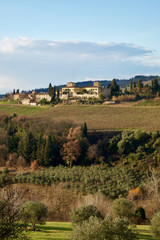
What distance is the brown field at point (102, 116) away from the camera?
2266 inches

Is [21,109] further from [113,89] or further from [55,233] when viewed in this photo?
[55,233]

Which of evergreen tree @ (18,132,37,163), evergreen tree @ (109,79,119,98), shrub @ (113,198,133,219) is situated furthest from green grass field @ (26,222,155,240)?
evergreen tree @ (109,79,119,98)

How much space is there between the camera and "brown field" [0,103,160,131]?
5756 centimetres

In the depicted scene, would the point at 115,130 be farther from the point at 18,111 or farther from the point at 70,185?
the point at 18,111

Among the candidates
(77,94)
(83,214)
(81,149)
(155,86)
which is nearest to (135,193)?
(81,149)

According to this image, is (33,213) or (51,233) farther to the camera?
(33,213)

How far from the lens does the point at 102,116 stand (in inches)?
2574

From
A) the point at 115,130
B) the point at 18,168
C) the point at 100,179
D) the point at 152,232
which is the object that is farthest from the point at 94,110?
the point at 152,232

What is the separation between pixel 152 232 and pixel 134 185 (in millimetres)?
19453

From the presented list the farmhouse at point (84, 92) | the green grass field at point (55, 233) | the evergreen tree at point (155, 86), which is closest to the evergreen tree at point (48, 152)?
the green grass field at point (55, 233)

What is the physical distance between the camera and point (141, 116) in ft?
204

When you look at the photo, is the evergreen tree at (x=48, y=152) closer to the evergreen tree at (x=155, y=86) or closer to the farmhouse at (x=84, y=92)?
the farmhouse at (x=84, y=92)

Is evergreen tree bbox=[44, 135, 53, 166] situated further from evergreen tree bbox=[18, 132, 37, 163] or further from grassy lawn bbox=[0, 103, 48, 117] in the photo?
grassy lawn bbox=[0, 103, 48, 117]

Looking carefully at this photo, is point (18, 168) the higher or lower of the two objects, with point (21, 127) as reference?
lower
